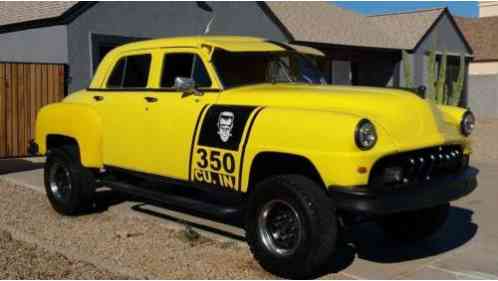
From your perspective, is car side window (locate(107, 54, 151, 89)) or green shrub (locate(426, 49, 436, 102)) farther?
green shrub (locate(426, 49, 436, 102))

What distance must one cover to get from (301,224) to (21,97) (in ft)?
33.1

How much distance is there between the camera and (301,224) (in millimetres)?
5191

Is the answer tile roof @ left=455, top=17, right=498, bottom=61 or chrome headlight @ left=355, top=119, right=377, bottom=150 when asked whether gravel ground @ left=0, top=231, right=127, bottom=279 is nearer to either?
chrome headlight @ left=355, top=119, right=377, bottom=150

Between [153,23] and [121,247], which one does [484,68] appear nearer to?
[153,23]

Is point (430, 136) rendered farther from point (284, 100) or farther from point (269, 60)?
point (269, 60)

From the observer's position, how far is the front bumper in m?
4.95

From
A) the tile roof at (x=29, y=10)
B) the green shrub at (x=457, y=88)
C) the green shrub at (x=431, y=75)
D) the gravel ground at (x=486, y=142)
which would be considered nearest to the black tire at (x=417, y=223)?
the gravel ground at (x=486, y=142)

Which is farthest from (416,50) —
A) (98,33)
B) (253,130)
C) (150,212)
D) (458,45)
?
(253,130)

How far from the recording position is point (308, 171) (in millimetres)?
5551

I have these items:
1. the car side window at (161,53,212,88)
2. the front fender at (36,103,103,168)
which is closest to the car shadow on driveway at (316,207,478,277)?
the car side window at (161,53,212,88)

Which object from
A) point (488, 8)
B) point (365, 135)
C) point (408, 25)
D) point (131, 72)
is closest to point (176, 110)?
point (131, 72)

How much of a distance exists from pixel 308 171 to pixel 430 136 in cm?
107

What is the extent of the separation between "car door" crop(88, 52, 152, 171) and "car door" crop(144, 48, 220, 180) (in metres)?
0.18

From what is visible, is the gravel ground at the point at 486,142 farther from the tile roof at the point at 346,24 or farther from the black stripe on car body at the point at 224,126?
the black stripe on car body at the point at 224,126
